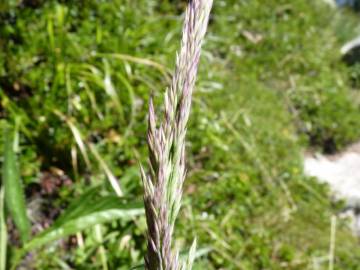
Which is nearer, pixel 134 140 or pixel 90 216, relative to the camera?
pixel 90 216

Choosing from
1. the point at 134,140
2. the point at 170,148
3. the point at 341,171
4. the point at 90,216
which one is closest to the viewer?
the point at 170,148

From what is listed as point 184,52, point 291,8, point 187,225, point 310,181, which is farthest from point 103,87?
point 291,8

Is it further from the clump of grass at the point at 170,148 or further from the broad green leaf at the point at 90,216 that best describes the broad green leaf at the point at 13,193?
the clump of grass at the point at 170,148

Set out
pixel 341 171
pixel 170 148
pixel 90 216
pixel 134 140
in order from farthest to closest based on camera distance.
→ pixel 341 171 → pixel 134 140 → pixel 90 216 → pixel 170 148

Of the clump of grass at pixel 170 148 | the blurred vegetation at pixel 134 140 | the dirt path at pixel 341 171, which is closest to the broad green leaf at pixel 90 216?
the blurred vegetation at pixel 134 140

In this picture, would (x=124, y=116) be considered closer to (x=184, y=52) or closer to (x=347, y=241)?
(x=347, y=241)

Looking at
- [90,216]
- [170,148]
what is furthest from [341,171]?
[170,148]

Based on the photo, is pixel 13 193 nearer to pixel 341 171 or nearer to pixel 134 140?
pixel 134 140
